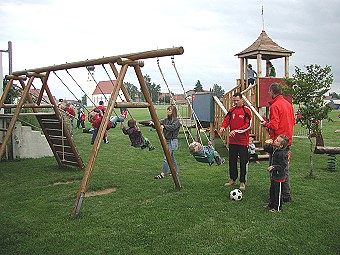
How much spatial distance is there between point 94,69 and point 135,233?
3580mm

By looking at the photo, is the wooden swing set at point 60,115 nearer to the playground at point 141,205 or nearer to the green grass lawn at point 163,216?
the playground at point 141,205

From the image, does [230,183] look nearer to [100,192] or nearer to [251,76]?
[100,192]

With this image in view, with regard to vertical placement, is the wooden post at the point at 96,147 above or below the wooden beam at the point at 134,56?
below

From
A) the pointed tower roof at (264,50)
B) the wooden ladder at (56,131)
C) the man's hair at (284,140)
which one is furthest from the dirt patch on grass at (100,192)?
the pointed tower roof at (264,50)

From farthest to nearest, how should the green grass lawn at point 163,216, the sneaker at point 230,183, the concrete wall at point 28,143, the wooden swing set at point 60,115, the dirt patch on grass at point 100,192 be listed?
the concrete wall at point 28,143 < the sneaker at point 230,183 < the dirt patch on grass at point 100,192 < the wooden swing set at point 60,115 < the green grass lawn at point 163,216

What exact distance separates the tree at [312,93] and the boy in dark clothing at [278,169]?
254 centimetres

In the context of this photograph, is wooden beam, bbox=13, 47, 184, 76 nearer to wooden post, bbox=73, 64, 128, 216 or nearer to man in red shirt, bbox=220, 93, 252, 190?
wooden post, bbox=73, 64, 128, 216

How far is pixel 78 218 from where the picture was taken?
532cm

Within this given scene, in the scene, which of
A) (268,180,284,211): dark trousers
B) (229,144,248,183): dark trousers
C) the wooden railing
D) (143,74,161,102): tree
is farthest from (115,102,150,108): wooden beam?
(143,74,161,102): tree

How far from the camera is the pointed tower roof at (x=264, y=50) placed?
12266 mm

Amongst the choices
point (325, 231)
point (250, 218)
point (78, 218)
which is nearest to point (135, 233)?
point (78, 218)

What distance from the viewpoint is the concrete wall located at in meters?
11.0

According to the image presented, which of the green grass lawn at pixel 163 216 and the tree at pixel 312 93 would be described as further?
the tree at pixel 312 93

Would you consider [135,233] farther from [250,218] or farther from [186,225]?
[250,218]
